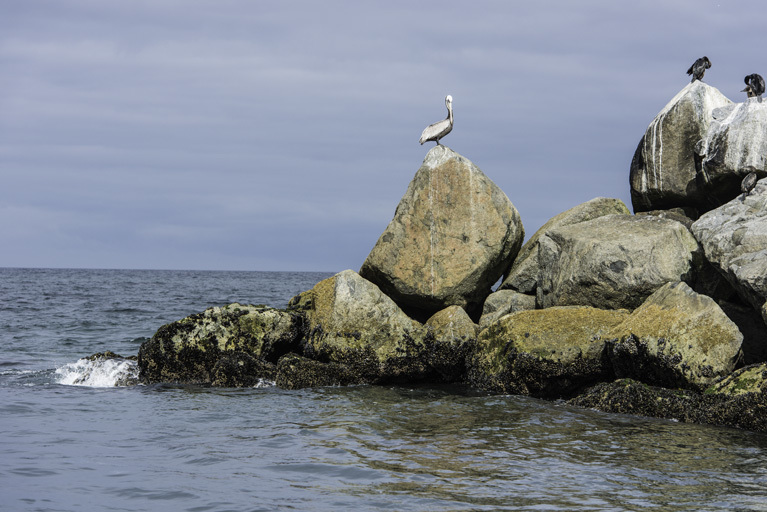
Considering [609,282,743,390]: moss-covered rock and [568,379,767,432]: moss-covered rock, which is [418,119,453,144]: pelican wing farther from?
[568,379,767,432]: moss-covered rock

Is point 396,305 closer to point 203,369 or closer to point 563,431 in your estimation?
point 203,369

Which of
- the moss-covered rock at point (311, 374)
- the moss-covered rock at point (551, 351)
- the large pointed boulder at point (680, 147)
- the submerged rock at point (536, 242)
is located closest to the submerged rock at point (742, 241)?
the large pointed boulder at point (680, 147)

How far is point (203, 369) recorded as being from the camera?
13.8 m

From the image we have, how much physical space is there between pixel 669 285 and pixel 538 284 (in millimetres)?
3035

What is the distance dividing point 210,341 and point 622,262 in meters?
7.78

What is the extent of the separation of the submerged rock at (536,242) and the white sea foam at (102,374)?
7.86m

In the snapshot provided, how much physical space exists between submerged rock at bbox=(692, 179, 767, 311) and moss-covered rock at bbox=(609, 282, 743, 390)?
0.66 metres

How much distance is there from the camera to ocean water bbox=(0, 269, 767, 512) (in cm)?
686

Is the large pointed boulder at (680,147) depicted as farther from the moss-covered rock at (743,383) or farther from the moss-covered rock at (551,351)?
the moss-covered rock at (743,383)

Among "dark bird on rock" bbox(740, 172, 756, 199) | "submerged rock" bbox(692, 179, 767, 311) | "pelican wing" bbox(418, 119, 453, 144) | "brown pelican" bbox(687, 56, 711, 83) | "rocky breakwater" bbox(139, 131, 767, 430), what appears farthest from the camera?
"pelican wing" bbox(418, 119, 453, 144)

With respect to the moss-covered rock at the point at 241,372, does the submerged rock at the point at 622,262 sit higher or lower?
higher

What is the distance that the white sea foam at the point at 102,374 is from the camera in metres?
14.1

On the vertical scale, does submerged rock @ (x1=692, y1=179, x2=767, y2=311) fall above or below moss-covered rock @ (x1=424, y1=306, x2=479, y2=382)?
above

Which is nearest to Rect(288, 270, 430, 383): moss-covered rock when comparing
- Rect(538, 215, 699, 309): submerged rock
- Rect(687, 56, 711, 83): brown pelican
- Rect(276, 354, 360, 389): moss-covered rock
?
Rect(276, 354, 360, 389): moss-covered rock
